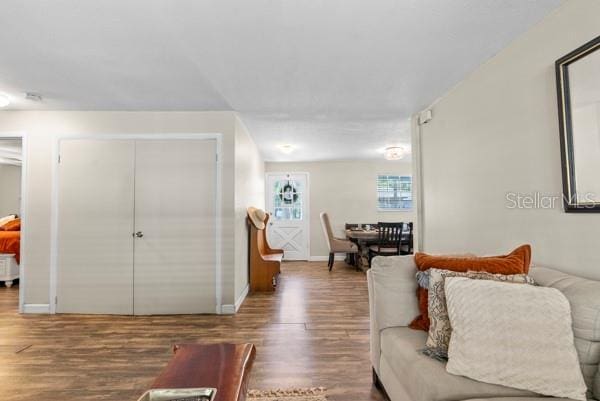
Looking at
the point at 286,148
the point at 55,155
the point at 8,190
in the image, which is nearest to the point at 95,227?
the point at 55,155

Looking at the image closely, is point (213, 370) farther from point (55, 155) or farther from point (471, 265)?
point (55, 155)

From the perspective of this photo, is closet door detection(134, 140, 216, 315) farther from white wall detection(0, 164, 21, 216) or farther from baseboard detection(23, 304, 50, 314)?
white wall detection(0, 164, 21, 216)

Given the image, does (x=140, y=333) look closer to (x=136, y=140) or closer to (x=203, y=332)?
(x=203, y=332)

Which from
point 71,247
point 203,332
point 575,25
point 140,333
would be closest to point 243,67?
point 575,25

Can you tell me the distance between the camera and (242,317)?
3066mm

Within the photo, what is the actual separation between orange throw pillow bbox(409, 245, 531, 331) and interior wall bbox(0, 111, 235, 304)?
2158 mm

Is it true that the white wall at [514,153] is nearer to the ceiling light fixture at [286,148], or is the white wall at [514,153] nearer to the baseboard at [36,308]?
the ceiling light fixture at [286,148]

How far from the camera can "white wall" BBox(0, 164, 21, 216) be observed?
669 centimetres

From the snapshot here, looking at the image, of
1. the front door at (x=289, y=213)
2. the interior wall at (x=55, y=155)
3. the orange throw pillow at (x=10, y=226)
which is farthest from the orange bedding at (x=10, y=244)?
the front door at (x=289, y=213)

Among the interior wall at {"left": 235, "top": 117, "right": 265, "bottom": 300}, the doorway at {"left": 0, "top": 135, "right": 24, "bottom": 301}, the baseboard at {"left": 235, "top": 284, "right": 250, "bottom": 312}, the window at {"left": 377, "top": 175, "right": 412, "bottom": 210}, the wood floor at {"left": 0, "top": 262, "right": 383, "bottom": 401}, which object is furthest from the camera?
the window at {"left": 377, "top": 175, "right": 412, "bottom": 210}

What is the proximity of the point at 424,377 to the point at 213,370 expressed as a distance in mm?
888

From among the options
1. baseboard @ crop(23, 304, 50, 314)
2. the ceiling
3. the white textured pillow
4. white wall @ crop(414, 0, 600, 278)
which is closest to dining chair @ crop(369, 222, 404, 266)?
white wall @ crop(414, 0, 600, 278)

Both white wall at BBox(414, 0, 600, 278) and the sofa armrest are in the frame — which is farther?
the sofa armrest

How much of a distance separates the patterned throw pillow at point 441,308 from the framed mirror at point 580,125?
544mm
